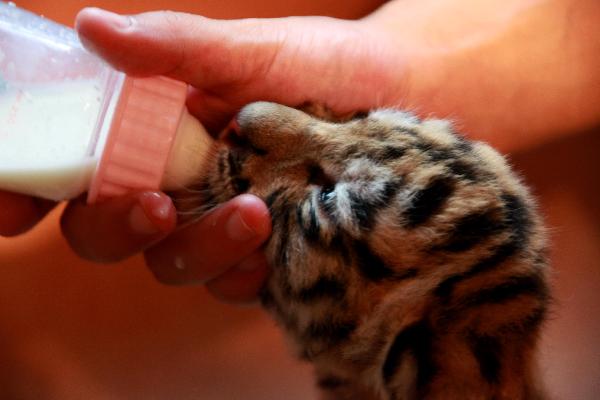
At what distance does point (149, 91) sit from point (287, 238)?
7.6 inches

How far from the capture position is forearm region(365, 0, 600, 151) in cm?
114

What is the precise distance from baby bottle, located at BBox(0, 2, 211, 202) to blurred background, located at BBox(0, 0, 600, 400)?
2.23 feet

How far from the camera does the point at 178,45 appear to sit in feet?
2.31

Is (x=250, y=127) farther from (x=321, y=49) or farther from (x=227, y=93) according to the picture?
(x=321, y=49)

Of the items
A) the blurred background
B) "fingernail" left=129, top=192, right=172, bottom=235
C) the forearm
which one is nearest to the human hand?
"fingernail" left=129, top=192, right=172, bottom=235

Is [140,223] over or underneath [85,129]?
underneath

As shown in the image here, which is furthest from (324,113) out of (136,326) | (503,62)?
(136,326)

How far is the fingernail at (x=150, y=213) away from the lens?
2.12 ft

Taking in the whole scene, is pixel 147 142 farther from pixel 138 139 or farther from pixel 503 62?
pixel 503 62

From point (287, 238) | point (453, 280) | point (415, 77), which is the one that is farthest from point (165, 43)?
point (415, 77)

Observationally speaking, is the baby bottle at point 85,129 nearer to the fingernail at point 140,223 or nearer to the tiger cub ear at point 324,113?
the fingernail at point 140,223

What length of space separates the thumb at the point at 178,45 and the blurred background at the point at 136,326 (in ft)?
1.84

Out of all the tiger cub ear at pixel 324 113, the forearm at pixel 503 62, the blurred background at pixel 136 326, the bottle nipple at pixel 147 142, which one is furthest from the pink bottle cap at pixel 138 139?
the blurred background at pixel 136 326

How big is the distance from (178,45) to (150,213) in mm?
185
